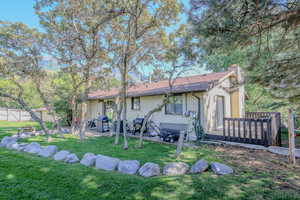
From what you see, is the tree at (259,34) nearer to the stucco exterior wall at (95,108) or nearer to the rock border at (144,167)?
the rock border at (144,167)

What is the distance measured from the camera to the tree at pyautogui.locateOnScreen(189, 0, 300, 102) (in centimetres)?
301

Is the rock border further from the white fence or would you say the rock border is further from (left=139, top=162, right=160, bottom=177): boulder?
the white fence

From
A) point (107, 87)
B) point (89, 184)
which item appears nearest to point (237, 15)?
point (89, 184)

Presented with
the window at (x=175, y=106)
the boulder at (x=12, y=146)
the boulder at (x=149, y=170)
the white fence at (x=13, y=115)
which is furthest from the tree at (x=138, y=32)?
the white fence at (x=13, y=115)

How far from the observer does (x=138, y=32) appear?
7.02 metres

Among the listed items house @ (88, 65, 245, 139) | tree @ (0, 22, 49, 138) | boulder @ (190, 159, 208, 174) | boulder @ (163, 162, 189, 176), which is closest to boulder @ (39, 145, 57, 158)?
tree @ (0, 22, 49, 138)

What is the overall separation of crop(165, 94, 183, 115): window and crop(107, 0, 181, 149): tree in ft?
7.65

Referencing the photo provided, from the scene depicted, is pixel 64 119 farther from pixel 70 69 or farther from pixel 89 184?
pixel 89 184

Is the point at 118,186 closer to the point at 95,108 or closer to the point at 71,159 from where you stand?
the point at 71,159

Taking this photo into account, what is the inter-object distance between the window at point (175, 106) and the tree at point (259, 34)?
15.6ft

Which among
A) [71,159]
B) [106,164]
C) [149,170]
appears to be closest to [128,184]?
[149,170]

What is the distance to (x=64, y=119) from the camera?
14.0 metres

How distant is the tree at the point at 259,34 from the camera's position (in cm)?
301

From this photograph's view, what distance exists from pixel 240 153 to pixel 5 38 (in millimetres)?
10452
